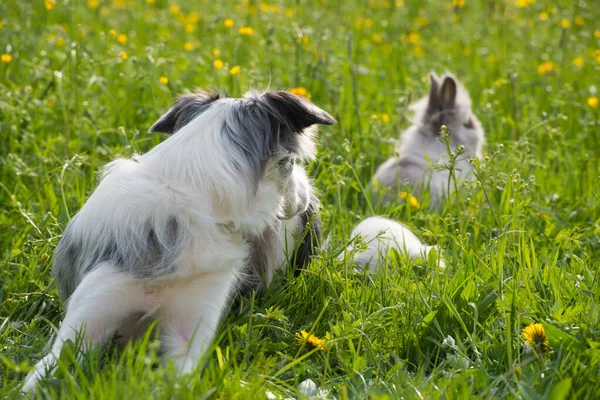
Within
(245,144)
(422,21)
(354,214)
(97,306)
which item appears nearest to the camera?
(97,306)

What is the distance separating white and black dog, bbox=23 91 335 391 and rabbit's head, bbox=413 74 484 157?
93.1 inches

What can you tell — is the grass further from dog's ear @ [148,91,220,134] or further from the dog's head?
dog's ear @ [148,91,220,134]

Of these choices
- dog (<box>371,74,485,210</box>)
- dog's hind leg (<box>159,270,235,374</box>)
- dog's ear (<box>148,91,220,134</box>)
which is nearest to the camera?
dog's hind leg (<box>159,270,235,374</box>)

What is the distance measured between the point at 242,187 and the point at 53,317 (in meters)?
1.08

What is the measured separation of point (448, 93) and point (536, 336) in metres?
2.65

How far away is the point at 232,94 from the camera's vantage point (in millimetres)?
4445

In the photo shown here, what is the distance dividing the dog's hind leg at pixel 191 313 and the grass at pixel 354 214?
9 centimetres

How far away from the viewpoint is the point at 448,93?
15.8 ft

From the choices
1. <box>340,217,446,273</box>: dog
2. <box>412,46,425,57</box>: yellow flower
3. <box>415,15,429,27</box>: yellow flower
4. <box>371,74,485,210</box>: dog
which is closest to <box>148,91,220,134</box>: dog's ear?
<box>340,217,446,273</box>: dog

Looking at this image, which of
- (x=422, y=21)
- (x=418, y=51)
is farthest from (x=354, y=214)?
(x=422, y=21)

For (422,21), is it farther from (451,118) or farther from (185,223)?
(185,223)

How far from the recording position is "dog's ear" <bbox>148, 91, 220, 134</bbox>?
8.56 ft

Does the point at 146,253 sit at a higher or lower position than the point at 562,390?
higher

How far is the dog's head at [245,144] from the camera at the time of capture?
242 centimetres
